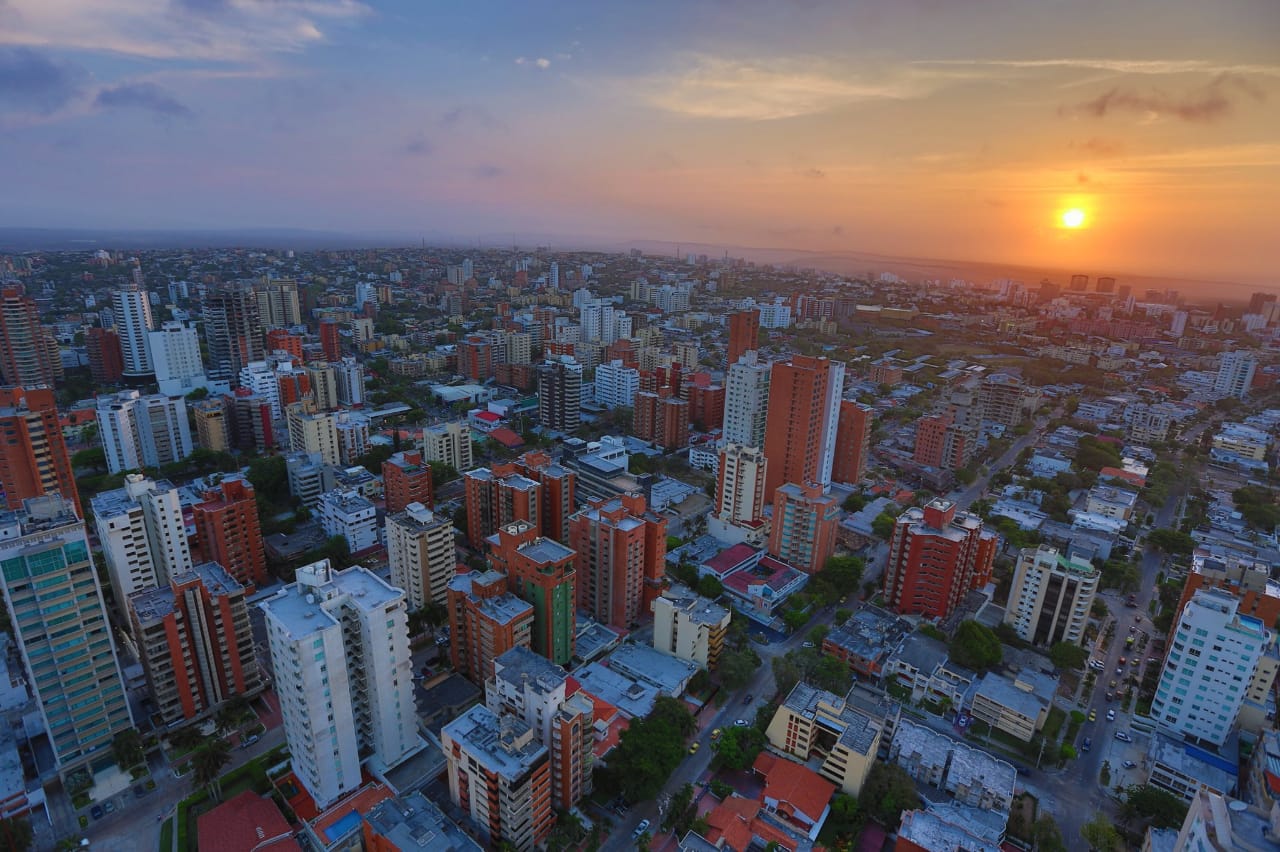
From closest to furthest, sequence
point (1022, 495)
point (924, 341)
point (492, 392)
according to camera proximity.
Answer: point (1022, 495), point (492, 392), point (924, 341)

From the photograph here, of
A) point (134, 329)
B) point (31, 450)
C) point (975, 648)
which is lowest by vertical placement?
point (975, 648)

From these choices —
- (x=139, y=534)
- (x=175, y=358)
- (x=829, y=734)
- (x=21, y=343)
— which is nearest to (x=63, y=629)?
(x=139, y=534)

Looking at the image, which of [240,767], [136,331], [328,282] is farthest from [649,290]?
Result: [240,767]

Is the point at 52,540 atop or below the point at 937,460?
atop

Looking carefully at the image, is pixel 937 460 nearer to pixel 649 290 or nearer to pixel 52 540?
pixel 52 540

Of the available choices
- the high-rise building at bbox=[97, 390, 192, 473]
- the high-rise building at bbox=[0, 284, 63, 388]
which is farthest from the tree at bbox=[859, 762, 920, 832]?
the high-rise building at bbox=[0, 284, 63, 388]

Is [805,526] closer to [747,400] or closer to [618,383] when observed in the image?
[747,400]

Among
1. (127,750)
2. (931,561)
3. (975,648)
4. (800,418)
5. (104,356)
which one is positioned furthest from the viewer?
(104,356)
